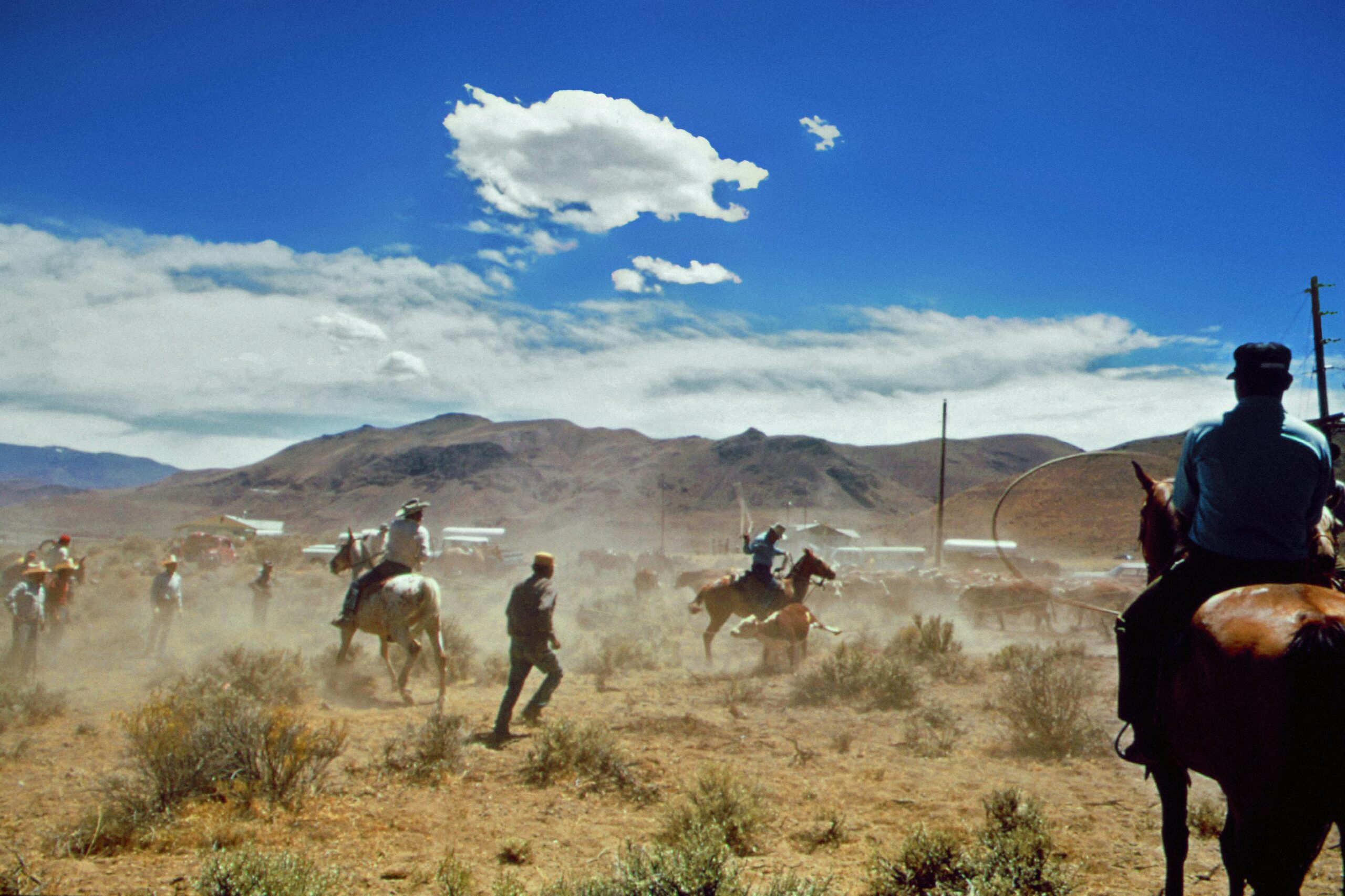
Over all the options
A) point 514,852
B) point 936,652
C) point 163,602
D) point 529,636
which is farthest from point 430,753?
point 163,602

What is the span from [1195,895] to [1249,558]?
8.08ft

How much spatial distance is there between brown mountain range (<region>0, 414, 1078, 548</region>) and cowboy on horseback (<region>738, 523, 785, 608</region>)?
8587cm

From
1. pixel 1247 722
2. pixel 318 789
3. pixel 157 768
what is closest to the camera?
pixel 1247 722

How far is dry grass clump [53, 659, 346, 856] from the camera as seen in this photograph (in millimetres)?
5414

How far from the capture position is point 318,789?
20.7 feet

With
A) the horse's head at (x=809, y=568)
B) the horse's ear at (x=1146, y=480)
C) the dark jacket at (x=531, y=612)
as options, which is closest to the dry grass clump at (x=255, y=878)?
the dark jacket at (x=531, y=612)

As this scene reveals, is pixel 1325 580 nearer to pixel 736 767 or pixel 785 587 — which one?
pixel 736 767

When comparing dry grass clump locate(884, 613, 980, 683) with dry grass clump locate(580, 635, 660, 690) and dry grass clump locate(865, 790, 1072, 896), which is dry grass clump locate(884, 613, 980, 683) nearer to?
dry grass clump locate(580, 635, 660, 690)

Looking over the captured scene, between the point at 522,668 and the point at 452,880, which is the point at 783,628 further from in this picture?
the point at 452,880

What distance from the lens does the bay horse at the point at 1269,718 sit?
116 inches

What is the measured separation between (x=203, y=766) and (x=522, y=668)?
316 centimetres

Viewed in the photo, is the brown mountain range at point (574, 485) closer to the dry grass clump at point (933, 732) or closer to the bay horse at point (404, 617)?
the bay horse at point (404, 617)

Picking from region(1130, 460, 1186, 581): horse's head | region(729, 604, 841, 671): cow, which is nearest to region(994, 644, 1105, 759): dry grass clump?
region(729, 604, 841, 671): cow

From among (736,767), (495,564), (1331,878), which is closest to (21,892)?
(736,767)
